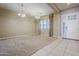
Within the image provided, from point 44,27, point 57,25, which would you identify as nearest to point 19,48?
point 57,25

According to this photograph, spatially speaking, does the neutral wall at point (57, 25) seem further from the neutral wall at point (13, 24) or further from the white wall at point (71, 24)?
the neutral wall at point (13, 24)

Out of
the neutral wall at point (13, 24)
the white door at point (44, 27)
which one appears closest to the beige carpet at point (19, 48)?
the neutral wall at point (13, 24)

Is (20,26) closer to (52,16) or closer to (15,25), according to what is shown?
(15,25)

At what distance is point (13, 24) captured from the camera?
9023 millimetres

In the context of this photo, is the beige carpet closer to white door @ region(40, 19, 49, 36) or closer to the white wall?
the white wall

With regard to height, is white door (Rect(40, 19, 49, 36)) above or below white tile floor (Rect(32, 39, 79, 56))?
above

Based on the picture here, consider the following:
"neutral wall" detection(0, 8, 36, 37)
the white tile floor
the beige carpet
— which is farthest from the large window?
the white tile floor

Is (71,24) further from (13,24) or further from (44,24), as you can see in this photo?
(13,24)

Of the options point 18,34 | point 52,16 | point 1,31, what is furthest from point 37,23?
point 1,31

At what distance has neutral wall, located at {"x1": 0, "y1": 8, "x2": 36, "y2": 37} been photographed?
26.2ft

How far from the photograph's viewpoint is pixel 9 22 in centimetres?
856

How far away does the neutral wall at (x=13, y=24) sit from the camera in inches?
314

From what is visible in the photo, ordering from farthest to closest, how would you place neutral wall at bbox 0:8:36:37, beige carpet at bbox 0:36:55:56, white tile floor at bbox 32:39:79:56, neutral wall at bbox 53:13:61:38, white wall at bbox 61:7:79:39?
neutral wall at bbox 53:13:61:38 < neutral wall at bbox 0:8:36:37 < white wall at bbox 61:7:79:39 < beige carpet at bbox 0:36:55:56 < white tile floor at bbox 32:39:79:56

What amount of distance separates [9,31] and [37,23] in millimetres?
5131
